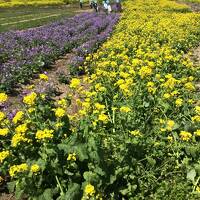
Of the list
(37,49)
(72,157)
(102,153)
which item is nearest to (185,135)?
(102,153)

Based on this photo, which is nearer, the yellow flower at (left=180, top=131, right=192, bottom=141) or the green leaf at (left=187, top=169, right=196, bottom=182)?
the green leaf at (left=187, top=169, right=196, bottom=182)

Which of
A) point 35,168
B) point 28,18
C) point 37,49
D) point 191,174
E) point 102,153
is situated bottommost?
point 28,18

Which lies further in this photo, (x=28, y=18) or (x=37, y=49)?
(x=28, y=18)

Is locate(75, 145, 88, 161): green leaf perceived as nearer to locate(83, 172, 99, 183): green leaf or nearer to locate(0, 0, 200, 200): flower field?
locate(0, 0, 200, 200): flower field

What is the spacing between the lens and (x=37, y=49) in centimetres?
1798

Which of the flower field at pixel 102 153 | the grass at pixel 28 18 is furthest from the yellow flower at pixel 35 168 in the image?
the grass at pixel 28 18

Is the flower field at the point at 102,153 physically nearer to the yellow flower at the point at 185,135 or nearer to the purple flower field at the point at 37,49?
the yellow flower at the point at 185,135

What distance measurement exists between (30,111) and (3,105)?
169 inches

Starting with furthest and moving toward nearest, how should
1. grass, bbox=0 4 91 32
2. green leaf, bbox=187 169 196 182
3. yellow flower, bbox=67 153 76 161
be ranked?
grass, bbox=0 4 91 32, green leaf, bbox=187 169 196 182, yellow flower, bbox=67 153 76 161

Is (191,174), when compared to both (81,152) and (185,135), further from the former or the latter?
(81,152)

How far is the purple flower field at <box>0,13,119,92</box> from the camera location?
14.4m

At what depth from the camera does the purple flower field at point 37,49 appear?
14438 mm

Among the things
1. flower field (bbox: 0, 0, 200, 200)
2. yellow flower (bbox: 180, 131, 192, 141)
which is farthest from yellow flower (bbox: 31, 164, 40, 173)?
yellow flower (bbox: 180, 131, 192, 141)

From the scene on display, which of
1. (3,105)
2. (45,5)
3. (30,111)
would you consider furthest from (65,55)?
(45,5)
